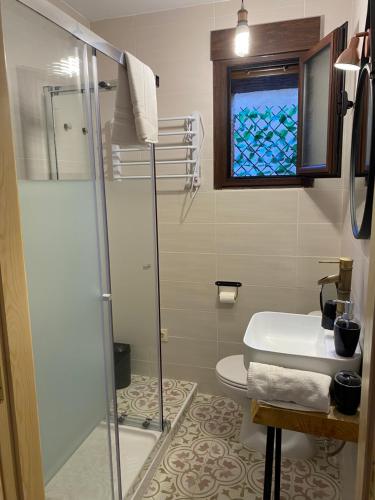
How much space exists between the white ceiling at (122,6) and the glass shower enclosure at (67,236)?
0.80 meters

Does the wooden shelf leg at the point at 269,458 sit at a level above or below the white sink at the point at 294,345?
below

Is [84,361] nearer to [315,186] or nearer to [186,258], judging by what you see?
[186,258]

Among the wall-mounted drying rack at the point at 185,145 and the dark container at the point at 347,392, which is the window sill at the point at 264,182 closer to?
the wall-mounted drying rack at the point at 185,145

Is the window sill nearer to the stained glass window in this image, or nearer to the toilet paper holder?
the stained glass window

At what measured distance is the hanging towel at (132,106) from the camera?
163 cm

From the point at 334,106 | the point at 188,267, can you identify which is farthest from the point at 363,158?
the point at 188,267

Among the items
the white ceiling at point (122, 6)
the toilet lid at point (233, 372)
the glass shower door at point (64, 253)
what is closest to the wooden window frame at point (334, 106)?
the white ceiling at point (122, 6)

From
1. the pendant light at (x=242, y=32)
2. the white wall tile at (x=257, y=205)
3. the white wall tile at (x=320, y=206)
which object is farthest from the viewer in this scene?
the white wall tile at (x=257, y=205)

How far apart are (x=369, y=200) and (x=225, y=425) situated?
5.80ft

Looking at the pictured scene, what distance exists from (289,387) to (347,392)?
18cm

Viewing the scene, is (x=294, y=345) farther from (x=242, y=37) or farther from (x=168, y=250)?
(x=242, y=37)

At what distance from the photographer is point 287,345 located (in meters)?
1.59

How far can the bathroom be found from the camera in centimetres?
122

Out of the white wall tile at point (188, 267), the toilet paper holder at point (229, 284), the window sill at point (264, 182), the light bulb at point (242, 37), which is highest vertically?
the light bulb at point (242, 37)
